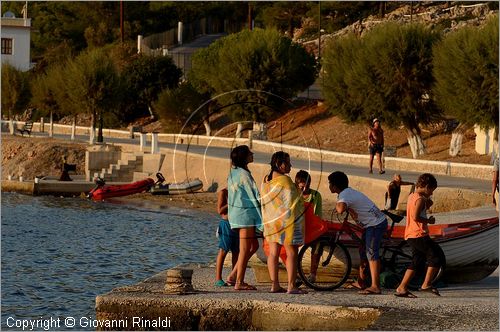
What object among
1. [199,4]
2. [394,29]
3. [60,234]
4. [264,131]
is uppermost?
[199,4]

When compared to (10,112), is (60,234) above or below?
below

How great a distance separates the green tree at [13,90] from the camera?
67.6 meters

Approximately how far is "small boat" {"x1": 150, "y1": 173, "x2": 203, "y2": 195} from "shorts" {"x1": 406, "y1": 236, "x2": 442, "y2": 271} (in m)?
25.9

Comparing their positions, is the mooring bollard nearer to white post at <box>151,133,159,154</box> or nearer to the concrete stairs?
white post at <box>151,133,159,154</box>

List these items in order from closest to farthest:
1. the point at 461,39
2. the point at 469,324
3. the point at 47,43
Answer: the point at 469,324 < the point at 461,39 < the point at 47,43

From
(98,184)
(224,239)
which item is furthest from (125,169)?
(224,239)

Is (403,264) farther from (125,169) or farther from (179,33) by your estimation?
(179,33)

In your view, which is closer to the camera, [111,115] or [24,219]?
[24,219]

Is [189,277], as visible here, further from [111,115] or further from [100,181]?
[111,115]

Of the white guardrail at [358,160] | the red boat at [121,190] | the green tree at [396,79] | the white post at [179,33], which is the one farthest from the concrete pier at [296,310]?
the white post at [179,33]

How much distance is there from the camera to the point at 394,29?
1753 inches

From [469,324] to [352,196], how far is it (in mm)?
2256

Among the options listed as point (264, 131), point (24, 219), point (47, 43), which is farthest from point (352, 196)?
point (47, 43)

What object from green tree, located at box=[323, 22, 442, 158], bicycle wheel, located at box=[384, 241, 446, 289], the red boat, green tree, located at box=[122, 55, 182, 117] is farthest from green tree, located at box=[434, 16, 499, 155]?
green tree, located at box=[122, 55, 182, 117]
